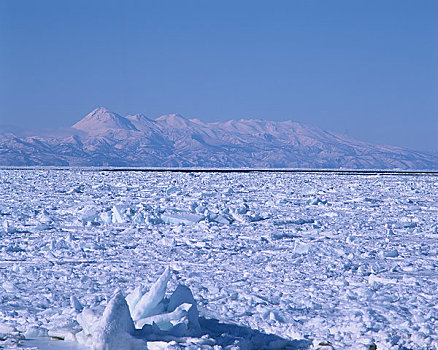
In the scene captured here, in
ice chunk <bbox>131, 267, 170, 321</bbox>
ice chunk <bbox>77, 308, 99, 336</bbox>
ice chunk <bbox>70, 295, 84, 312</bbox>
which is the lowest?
ice chunk <bbox>70, 295, 84, 312</bbox>

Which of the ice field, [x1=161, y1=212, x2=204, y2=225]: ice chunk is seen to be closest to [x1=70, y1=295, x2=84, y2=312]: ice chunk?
the ice field

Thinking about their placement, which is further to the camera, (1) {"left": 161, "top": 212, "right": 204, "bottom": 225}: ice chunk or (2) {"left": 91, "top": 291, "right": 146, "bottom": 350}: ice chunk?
(1) {"left": 161, "top": 212, "right": 204, "bottom": 225}: ice chunk

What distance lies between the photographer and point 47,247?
7984 millimetres

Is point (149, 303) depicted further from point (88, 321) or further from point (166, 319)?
point (88, 321)

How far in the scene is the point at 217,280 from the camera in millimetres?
6129

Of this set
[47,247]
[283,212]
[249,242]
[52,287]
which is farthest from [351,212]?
[52,287]

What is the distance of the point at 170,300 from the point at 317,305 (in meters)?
1.42

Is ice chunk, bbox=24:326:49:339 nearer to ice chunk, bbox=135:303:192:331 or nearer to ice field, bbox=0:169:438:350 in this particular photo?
ice field, bbox=0:169:438:350

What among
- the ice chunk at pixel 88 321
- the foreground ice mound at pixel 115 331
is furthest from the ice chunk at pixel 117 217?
the foreground ice mound at pixel 115 331

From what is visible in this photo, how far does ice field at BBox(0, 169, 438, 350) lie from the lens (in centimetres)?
423

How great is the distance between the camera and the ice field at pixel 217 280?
13.9ft

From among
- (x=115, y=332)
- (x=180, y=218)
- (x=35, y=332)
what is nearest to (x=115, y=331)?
(x=115, y=332)

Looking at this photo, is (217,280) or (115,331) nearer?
(115,331)

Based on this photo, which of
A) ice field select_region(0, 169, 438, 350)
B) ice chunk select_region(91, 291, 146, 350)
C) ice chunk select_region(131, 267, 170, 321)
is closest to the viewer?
ice chunk select_region(91, 291, 146, 350)
